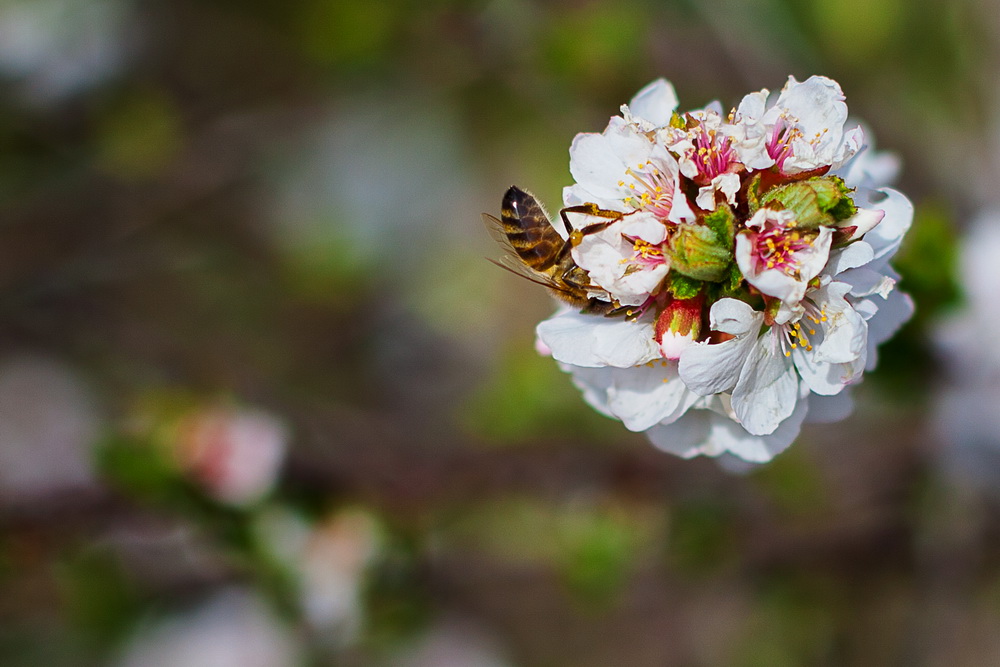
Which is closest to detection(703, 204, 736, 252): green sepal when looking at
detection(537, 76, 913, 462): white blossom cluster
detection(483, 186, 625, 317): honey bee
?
detection(537, 76, 913, 462): white blossom cluster

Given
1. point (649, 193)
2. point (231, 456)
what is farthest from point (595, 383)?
point (231, 456)

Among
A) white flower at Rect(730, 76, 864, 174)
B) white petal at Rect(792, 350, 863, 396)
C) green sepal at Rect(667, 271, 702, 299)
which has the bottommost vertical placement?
white petal at Rect(792, 350, 863, 396)

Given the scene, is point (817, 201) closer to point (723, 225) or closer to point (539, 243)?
point (723, 225)

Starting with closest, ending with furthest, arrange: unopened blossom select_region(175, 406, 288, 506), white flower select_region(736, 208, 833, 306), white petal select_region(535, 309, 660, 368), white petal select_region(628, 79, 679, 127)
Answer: white flower select_region(736, 208, 833, 306)
white petal select_region(535, 309, 660, 368)
white petal select_region(628, 79, 679, 127)
unopened blossom select_region(175, 406, 288, 506)

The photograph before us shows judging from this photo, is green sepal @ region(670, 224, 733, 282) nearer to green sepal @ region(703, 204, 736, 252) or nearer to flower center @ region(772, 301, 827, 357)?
green sepal @ region(703, 204, 736, 252)

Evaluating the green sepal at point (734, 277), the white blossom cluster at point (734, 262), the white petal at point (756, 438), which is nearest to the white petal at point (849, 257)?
the white blossom cluster at point (734, 262)

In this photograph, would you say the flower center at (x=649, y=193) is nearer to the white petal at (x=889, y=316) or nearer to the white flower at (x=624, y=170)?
the white flower at (x=624, y=170)
